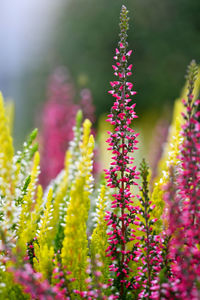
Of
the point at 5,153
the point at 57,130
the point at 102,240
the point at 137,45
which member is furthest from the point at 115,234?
the point at 137,45

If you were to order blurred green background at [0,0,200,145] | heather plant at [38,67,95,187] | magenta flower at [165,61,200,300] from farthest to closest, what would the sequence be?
blurred green background at [0,0,200,145]
heather plant at [38,67,95,187]
magenta flower at [165,61,200,300]

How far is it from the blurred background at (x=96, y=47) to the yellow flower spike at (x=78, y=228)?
1053mm

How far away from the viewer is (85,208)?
302 mm

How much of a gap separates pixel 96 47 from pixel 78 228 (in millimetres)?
1412

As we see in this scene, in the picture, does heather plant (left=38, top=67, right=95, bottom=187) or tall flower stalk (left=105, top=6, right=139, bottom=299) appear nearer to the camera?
tall flower stalk (left=105, top=6, right=139, bottom=299)

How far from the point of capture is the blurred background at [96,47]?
1.45 m

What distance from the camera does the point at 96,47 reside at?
1.59 metres

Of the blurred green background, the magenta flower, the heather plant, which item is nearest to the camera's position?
the magenta flower

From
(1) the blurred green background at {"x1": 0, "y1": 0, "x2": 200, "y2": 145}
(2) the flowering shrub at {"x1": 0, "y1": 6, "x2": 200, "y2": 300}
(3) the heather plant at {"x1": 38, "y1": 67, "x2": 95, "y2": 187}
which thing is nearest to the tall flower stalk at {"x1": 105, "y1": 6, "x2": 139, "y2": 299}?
(2) the flowering shrub at {"x1": 0, "y1": 6, "x2": 200, "y2": 300}

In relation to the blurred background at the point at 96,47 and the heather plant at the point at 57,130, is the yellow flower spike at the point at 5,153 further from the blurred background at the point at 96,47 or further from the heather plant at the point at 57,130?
the blurred background at the point at 96,47

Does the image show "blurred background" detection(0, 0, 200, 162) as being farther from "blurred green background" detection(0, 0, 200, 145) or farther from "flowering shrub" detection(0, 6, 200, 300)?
"flowering shrub" detection(0, 6, 200, 300)

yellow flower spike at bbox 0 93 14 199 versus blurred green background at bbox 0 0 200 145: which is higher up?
blurred green background at bbox 0 0 200 145

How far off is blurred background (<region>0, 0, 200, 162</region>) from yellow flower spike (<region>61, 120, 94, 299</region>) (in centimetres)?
105

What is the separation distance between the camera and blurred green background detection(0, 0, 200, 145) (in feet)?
4.72
